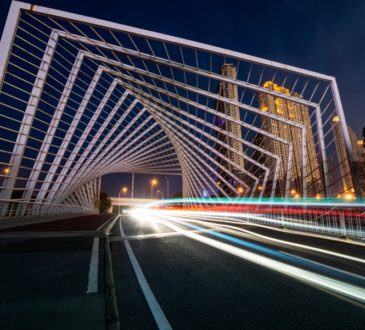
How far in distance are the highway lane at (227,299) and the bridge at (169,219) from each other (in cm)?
3

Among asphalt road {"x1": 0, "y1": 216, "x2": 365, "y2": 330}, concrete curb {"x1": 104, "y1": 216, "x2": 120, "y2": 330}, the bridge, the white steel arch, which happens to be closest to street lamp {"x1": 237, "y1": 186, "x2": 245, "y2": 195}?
the bridge

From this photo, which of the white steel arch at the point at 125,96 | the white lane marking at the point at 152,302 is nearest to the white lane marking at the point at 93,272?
the white lane marking at the point at 152,302

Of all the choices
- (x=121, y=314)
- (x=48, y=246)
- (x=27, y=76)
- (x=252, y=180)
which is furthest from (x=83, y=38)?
(x=252, y=180)

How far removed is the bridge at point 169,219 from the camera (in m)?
3.02

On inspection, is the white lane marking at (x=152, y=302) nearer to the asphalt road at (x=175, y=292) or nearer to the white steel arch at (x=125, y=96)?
the asphalt road at (x=175, y=292)

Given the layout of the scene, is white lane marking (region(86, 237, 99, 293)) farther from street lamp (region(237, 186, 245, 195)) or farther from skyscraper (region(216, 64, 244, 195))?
street lamp (region(237, 186, 245, 195))

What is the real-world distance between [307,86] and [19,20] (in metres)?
23.2

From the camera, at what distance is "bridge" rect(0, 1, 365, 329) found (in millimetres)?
3020

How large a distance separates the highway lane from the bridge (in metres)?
0.03

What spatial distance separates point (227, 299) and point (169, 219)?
66.9 ft

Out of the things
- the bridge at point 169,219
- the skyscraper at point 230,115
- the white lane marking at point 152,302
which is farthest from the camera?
the skyscraper at point 230,115

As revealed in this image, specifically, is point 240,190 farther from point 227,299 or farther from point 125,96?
point 227,299

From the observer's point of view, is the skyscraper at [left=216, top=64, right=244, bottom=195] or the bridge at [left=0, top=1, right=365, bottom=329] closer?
the bridge at [left=0, top=1, right=365, bottom=329]

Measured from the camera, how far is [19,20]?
54.5 ft
